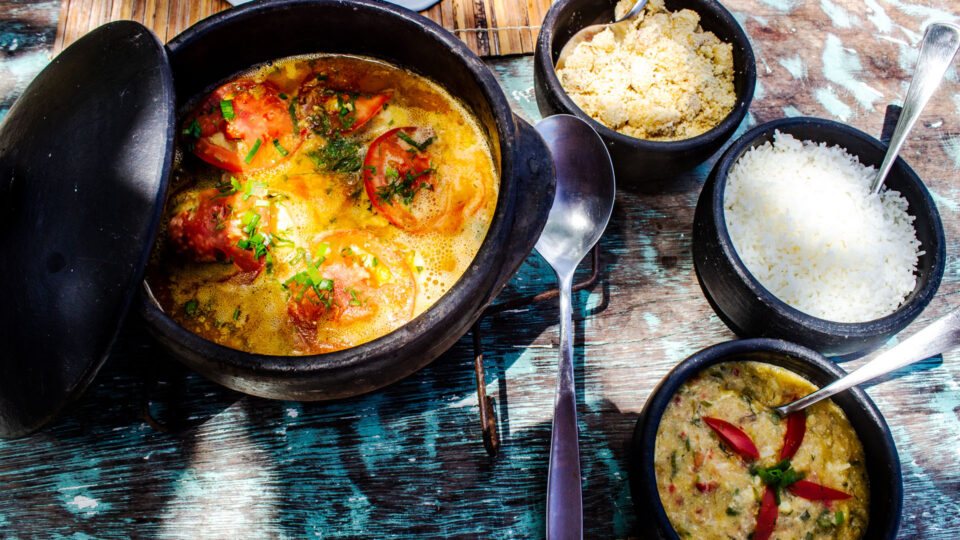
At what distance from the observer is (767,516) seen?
1466mm

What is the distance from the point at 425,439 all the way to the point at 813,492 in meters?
1.01

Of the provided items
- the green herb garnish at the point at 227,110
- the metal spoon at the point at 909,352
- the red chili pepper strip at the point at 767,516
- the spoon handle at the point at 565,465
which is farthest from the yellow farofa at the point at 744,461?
the green herb garnish at the point at 227,110

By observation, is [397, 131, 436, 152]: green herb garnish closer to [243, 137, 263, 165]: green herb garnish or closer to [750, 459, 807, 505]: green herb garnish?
[243, 137, 263, 165]: green herb garnish

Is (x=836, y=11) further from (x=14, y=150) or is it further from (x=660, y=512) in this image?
(x=14, y=150)

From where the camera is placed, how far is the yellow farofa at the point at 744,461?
147 centimetres

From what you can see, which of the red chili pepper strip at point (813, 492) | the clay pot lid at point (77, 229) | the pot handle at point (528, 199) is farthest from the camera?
the red chili pepper strip at point (813, 492)

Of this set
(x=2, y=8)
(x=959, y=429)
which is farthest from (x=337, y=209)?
(x=959, y=429)

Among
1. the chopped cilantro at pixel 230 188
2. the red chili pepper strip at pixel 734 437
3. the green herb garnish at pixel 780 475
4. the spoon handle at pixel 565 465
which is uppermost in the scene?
the chopped cilantro at pixel 230 188

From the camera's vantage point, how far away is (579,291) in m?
1.82

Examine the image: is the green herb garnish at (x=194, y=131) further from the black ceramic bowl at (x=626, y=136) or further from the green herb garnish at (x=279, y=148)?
the black ceramic bowl at (x=626, y=136)

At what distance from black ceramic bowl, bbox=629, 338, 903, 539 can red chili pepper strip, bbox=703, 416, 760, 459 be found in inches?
5.7

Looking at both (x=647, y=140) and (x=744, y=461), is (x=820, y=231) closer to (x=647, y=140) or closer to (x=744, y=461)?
(x=647, y=140)

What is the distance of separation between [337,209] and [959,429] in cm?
189

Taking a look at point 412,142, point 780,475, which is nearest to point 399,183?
point 412,142
